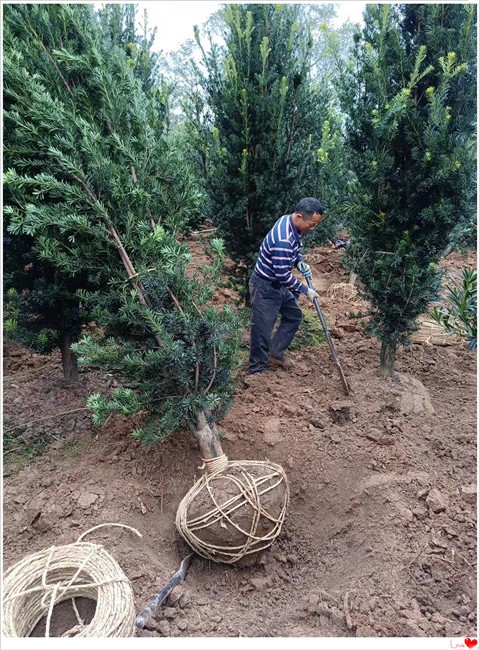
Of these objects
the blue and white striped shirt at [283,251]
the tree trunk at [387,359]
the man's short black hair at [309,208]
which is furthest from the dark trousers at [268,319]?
the tree trunk at [387,359]

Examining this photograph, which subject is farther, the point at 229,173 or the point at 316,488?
the point at 229,173

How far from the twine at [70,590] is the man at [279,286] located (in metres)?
3.08

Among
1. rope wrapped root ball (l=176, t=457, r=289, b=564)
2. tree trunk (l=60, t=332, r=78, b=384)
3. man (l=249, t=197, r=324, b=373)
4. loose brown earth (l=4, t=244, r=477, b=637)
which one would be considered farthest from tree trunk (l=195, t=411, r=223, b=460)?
tree trunk (l=60, t=332, r=78, b=384)

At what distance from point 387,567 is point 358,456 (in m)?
1.17

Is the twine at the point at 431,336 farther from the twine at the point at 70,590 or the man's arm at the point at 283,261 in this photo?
the twine at the point at 70,590

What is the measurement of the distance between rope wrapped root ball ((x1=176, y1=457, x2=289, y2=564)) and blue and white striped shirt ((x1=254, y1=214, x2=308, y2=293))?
2296mm

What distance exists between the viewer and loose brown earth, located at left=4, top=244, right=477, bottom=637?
3.14m

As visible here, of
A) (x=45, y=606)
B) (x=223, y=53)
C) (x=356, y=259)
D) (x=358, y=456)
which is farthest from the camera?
(x=223, y=53)

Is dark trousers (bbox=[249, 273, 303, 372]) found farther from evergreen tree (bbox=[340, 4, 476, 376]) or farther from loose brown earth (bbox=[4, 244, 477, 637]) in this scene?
evergreen tree (bbox=[340, 4, 476, 376])

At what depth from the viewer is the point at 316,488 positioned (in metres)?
4.20

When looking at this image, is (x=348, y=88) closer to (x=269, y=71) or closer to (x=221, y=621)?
Answer: (x=269, y=71)

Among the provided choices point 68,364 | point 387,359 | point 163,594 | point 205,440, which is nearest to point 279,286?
point 387,359

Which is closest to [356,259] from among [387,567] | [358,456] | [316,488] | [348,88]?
[348,88]

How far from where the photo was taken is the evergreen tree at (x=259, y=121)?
5.59m
